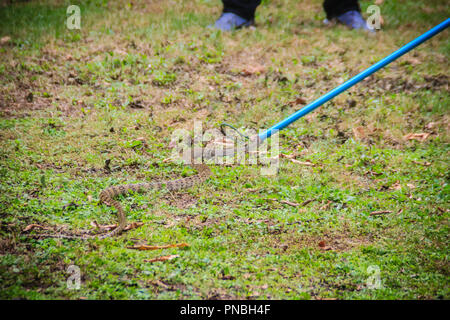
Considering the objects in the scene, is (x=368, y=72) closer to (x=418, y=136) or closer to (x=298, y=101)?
(x=418, y=136)

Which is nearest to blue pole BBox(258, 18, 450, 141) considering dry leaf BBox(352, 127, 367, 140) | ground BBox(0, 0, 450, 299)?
ground BBox(0, 0, 450, 299)

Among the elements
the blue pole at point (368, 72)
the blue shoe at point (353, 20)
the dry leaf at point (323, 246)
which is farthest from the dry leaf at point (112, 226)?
the blue shoe at point (353, 20)

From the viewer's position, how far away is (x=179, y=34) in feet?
29.0

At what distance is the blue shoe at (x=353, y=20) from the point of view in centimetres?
967

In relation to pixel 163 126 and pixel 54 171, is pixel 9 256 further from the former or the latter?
pixel 163 126

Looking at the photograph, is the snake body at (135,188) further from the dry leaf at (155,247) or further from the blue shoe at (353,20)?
the blue shoe at (353,20)

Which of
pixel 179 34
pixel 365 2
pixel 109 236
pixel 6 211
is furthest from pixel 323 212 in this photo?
pixel 365 2

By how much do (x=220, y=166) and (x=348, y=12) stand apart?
6.43 meters

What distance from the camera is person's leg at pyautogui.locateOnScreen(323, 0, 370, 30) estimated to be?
970 cm

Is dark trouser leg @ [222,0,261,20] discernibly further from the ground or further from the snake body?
the snake body

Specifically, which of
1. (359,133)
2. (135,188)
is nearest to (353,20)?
(359,133)

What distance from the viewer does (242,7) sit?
9.32 metres

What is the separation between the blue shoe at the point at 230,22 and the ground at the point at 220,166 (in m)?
0.34

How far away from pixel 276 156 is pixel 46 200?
3.00m
